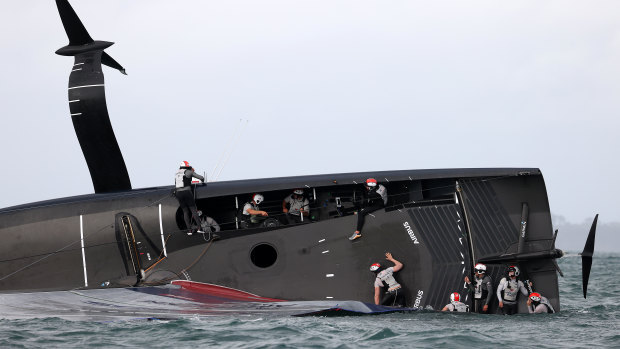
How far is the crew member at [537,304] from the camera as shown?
16.7m

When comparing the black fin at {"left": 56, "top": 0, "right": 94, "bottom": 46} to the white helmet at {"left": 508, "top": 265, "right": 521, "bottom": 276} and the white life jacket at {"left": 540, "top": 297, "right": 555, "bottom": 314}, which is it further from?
the white life jacket at {"left": 540, "top": 297, "right": 555, "bottom": 314}

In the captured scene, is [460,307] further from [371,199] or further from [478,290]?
[371,199]

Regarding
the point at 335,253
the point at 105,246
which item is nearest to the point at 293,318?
the point at 335,253

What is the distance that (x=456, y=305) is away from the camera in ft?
54.4

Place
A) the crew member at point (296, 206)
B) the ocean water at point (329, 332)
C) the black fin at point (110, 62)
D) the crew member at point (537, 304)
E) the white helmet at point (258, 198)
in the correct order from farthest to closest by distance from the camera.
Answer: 1. the black fin at point (110, 62)
2. the crew member at point (296, 206)
3. the white helmet at point (258, 198)
4. the crew member at point (537, 304)
5. the ocean water at point (329, 332)

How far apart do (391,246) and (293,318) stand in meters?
2.71

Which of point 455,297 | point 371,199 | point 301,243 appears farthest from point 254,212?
point 455,297

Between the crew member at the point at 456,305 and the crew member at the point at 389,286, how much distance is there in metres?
0.97

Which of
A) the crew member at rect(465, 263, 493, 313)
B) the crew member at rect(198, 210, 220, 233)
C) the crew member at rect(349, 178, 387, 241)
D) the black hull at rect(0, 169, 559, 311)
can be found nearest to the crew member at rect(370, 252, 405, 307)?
the black hull at rect(0, 169, 559, 311)

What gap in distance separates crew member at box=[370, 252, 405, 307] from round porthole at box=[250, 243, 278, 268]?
2325 millimetres

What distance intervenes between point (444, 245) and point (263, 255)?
13.3 ft

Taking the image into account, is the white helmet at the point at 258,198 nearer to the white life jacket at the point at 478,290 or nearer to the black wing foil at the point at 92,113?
the black wing foil at the point at 92,113

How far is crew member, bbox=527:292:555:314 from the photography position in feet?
54.6

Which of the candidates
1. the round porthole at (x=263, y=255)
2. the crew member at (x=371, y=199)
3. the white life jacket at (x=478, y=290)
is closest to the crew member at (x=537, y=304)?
the white life jacket at (x=478, y=290)
